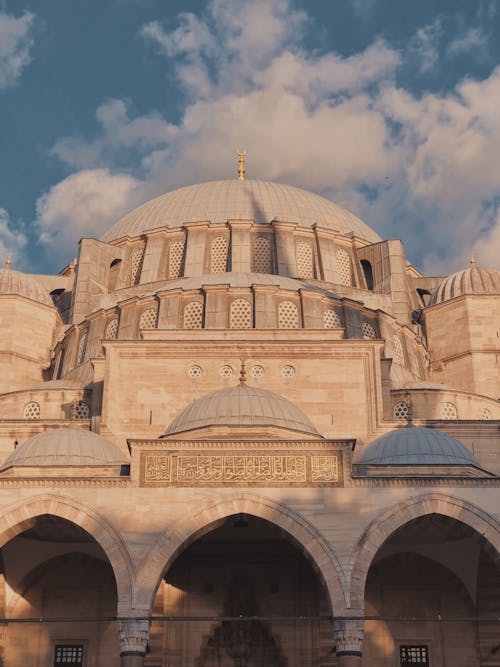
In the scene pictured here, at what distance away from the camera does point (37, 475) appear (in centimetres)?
2116

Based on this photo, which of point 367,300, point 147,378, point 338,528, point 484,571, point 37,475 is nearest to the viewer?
point 338,528

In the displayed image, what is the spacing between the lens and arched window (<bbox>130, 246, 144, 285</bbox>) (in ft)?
116

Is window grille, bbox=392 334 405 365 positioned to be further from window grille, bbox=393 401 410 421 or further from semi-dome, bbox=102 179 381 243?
semi-dome, bbox=102 179 381 243

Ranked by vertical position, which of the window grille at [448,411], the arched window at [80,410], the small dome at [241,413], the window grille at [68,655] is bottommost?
the window grille at [68,655]

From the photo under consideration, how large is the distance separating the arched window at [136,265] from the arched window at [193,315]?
5927mm

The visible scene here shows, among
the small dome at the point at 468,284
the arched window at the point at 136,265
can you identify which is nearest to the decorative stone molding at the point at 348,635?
the small dome at the point at 468,284

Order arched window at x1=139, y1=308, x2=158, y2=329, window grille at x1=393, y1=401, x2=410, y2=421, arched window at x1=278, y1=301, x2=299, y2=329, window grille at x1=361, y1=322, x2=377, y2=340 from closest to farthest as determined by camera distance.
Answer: window grille at x1=393, y1=401, x2=410, y2=421 → arched window at x1=278, y1=301, x2=299, y2=329 → arched window at x1=139, y1=308, x2=158, y2=329 → window grille at x1=361, y1=322, x2=377, y2=340

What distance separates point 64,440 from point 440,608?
8881 millimetres

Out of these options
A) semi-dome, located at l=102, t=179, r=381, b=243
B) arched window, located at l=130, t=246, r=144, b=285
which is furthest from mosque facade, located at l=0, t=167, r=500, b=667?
semi-dome, located at l=102, t=179, r=381, b=243

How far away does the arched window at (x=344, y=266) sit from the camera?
35219 mm

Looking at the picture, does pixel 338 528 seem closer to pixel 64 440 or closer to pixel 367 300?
pixel 64 440

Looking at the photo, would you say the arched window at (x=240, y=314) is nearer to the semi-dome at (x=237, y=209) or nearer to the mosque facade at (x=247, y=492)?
the mosque facade at (x=247, y=492)

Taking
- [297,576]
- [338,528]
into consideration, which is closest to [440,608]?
[297,576]

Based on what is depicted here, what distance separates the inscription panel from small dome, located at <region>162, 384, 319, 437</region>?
1356 millimetres
